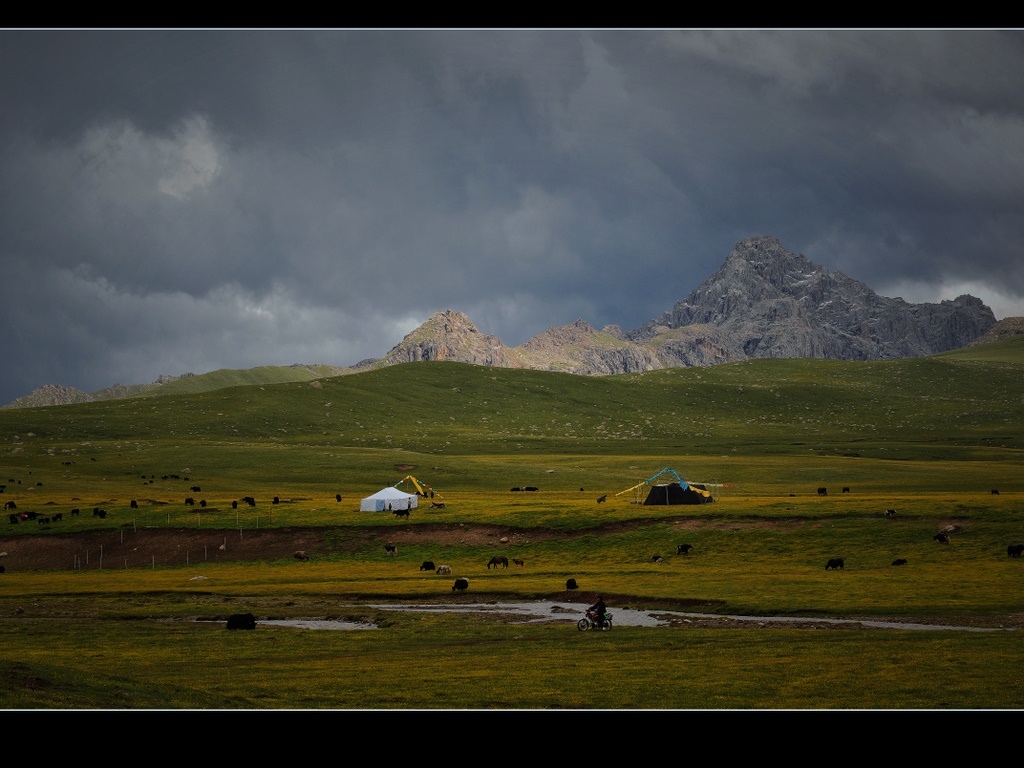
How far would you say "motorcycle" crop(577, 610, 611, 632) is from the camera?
47.0 metres

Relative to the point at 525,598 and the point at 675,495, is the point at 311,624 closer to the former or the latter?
the point at 525,598

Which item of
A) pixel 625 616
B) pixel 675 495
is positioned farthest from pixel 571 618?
pixel 675 495

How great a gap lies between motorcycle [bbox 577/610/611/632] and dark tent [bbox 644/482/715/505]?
194 feet

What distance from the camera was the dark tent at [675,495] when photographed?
106 metres

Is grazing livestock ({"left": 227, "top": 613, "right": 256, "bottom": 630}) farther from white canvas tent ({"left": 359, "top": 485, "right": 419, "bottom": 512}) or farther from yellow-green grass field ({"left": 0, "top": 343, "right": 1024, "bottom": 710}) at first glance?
white canvas tent ({"left": 359, "top": 485, "right": 419, "bottom": 512})

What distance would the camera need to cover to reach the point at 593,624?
157 feet

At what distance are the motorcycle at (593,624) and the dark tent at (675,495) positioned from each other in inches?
2328

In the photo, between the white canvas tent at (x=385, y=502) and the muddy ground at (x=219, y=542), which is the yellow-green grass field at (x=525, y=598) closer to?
the muddy ground at (x=219, y=542)

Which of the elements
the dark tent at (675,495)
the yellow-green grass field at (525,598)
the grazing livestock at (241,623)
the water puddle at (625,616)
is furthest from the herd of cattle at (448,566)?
the dark tent at (675,495)

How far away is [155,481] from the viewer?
516 ft

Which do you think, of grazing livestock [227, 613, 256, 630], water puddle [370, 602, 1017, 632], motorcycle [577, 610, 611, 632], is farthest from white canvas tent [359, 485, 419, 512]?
motorcycle [577, 610, 611, 632]

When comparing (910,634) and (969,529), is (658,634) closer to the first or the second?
(910,634)
